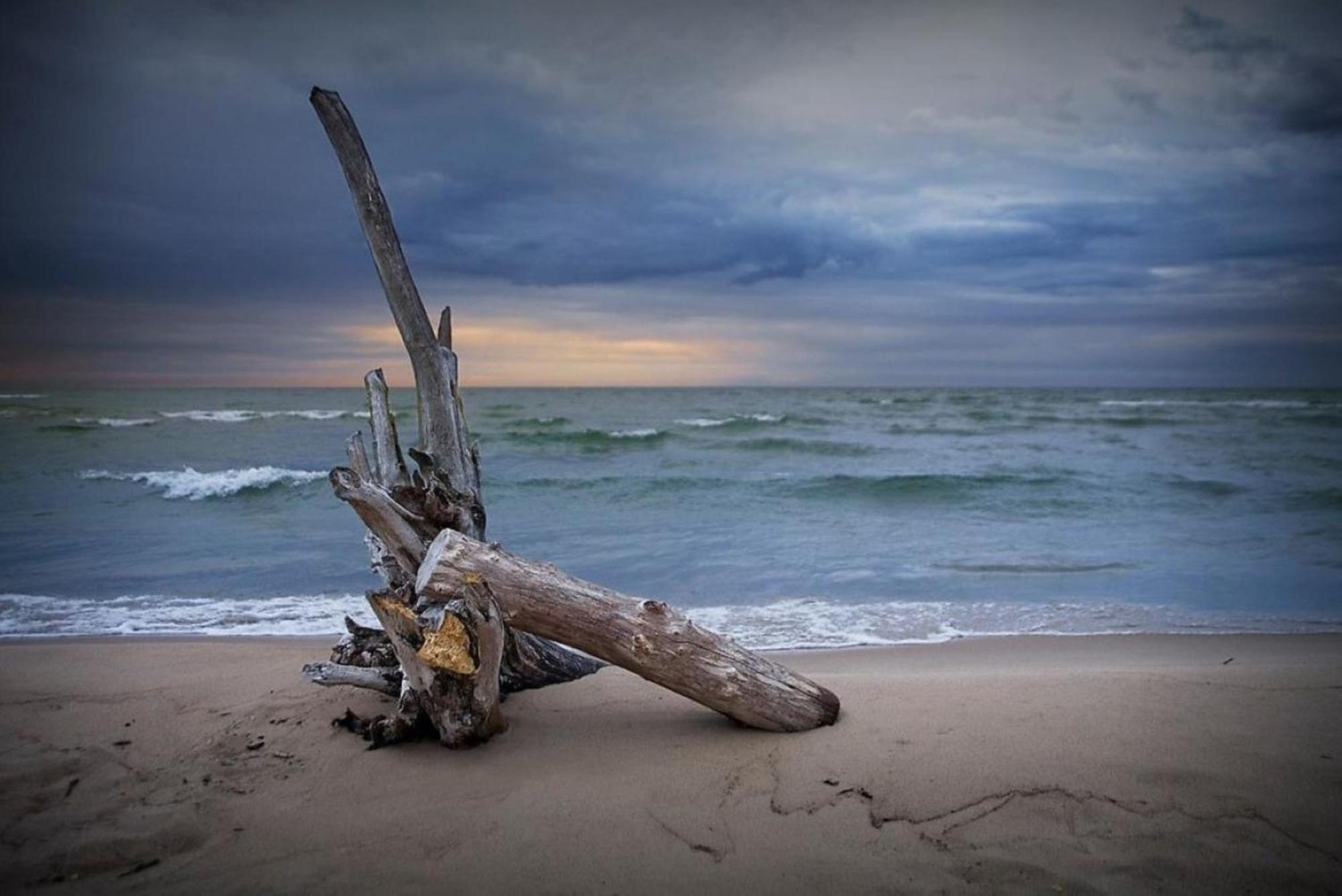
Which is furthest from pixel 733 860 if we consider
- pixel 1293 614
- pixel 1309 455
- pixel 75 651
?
pixel 1309 455

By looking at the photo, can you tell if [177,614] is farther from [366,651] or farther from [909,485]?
[909,485]

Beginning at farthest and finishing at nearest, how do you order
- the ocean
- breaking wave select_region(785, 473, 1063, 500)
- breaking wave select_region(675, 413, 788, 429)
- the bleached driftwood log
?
breaking wave select_region(675, 413, 788, 429)
breaking wave select_region(785, 473, 1063, 500)
the ocean
the bleached driftwood log

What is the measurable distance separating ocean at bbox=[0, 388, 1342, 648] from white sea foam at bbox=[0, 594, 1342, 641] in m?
0.04

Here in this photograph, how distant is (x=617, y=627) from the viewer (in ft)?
12.3

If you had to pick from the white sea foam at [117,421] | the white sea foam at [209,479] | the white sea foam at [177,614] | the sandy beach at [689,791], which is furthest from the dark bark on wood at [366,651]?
the white sea foam at [117,421]

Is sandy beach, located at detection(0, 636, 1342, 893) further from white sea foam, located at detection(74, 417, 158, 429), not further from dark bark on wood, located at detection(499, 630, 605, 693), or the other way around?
white sea foam, located at detection(74, 417, 158, 429)

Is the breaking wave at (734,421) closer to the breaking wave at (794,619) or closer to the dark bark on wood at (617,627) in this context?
the breaking wave at (794,619)

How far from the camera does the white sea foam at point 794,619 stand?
22.0 feet

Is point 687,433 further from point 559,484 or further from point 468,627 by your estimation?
point 468,627

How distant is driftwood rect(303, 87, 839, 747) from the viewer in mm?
3580

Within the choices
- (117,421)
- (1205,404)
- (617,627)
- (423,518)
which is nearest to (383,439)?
(423,518)

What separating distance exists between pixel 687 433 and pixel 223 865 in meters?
30.3

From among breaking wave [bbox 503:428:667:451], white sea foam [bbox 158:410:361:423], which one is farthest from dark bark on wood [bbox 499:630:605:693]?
white sea foam [bbox 158:410:361:423]

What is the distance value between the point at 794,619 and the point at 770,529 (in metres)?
5.36
